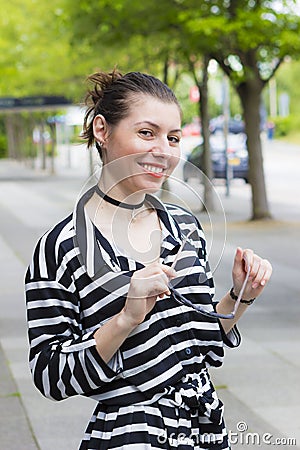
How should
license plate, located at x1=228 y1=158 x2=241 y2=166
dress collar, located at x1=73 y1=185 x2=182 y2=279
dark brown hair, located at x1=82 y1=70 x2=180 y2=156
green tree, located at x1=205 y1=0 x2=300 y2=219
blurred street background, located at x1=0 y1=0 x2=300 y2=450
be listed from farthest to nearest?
license plate, located at x1=228 y1=158 x2=241 y2=166 → green tree, located at x1=205 y1=0 x2=300 y2=219 → blurred street background, located at x1=0 y1=0 x2=300 y2=450 → dark brown hair, located at x1=82 y1=70 x2=180 y2=156 → dress collar, located at x1=73 y1=185 x2=182 y2=279

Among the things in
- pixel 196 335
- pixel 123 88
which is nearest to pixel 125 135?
pixel 123 88

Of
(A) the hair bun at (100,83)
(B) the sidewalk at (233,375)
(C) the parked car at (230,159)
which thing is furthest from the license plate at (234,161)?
(A) the hair bun at (100,83)

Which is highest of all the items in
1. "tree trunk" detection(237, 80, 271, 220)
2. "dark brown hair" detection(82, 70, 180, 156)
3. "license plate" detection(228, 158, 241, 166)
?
"dark brown hair" detection(82, 70, 180, 156)

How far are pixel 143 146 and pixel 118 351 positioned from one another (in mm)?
498

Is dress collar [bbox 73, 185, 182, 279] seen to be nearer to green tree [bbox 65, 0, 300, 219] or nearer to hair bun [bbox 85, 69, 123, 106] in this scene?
hair bun [bbox 85, 69, 123, 106]

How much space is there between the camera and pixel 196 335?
2.68 m

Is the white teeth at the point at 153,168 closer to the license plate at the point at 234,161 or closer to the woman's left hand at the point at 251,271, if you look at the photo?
the woman's left hand at the point at 251,271

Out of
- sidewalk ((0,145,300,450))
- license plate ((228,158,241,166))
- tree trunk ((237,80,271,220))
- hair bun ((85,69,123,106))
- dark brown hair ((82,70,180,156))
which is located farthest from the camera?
license plate ((228,158,241,166))

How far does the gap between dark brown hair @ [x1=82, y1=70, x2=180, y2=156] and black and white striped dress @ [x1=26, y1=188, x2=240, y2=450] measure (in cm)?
21

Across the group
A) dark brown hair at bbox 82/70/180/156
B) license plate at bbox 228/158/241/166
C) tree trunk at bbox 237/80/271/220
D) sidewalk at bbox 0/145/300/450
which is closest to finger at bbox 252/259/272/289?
sidewalk at bbox 0/145/300/450

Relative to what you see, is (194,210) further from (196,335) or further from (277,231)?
(277,231)

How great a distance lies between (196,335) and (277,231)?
1538cm

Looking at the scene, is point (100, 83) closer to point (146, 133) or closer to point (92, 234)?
point (146, 133)

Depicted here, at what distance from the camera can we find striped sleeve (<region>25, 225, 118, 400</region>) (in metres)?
2.53
